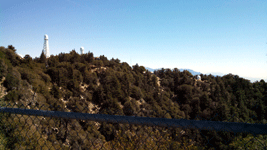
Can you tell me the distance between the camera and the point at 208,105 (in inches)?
901

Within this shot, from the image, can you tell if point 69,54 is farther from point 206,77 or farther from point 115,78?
point 206,77

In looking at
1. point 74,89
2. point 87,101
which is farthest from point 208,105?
point 74,89

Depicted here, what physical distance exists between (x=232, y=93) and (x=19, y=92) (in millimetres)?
31047

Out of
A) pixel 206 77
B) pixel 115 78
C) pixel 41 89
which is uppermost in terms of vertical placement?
pixel 206 77

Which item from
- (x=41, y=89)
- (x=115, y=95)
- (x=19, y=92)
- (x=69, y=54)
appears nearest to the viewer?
(x=19, y=92)

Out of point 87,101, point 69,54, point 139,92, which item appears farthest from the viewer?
point 69,54

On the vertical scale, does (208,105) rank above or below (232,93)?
below

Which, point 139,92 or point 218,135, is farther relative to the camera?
point 139,92

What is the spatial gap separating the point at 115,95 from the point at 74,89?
5.31 meters

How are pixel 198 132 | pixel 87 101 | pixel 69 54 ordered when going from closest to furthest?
1. pixel 198 132
2. pixel 87 101
3. pixel 69 54

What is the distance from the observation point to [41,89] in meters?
15.4

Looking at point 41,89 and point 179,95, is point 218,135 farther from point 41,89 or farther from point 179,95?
point 179,95

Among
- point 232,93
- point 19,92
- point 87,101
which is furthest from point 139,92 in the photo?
point 232,93

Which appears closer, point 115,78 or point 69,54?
point 115,78
